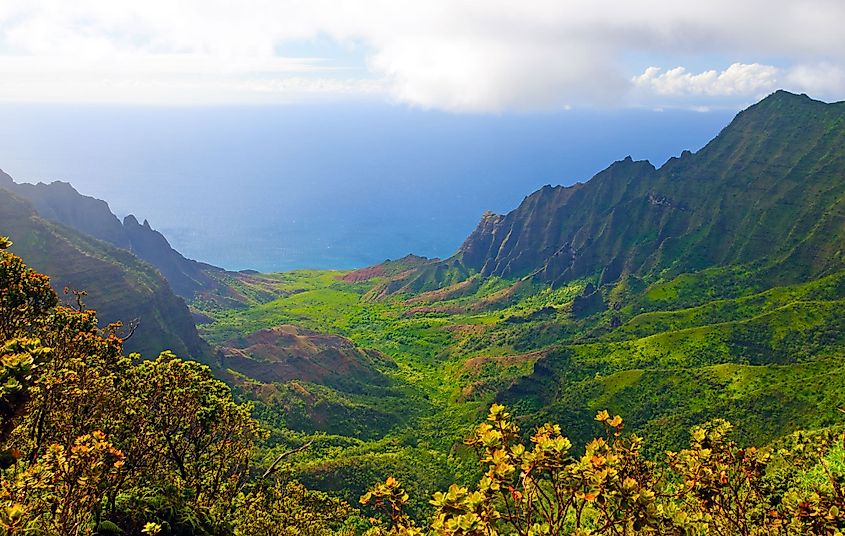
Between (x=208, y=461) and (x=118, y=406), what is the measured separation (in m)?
6.74

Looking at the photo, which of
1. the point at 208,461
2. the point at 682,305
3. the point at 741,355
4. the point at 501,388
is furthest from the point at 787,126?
the point at 208,461

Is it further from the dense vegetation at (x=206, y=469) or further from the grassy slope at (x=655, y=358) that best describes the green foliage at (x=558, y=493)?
the grassy slope at (x=655, y=358)

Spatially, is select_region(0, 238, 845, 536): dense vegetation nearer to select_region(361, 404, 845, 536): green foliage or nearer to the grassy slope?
select_region(361, 404, 845, 536): green foliage

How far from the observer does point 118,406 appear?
76.4ft

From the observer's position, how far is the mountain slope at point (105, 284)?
4198 inches

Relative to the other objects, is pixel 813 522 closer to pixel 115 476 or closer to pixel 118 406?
pixel 115 476

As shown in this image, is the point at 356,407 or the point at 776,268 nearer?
the point at 356,407

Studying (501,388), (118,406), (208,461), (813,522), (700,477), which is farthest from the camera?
(501,388)

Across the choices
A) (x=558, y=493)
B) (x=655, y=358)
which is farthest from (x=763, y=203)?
(x=558, y=493)

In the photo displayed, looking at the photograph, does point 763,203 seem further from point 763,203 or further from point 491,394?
point 491,394

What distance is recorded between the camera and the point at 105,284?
111312mm

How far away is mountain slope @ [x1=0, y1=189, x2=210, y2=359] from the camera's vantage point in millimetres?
106625

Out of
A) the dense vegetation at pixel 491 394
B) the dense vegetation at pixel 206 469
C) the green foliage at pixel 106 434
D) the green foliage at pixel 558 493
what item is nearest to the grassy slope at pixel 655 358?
the dense vegetation at pixel 491 394

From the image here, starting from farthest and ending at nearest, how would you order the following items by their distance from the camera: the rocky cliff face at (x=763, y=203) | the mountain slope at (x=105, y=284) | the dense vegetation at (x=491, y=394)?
the rocky cliff face at (x=763, y=203), the mountain slope at (x=105, y=284), the dense vegetation at (x=491, y=394)
